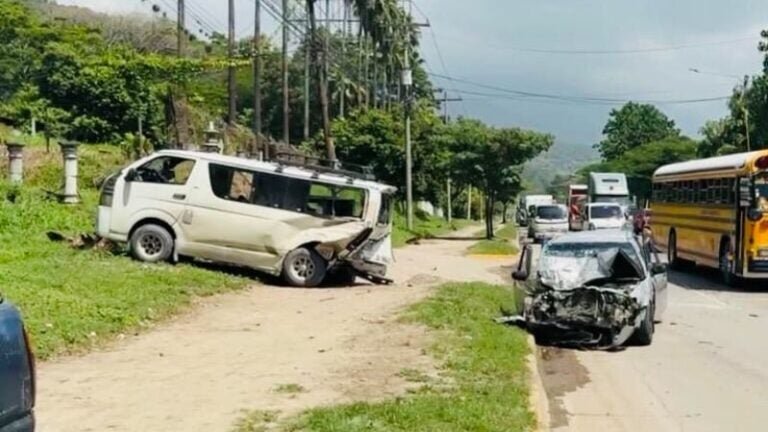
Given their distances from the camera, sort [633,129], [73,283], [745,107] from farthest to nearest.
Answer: [633,129] < [745,107] < [73,283]

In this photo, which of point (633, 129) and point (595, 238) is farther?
point (633, 129)

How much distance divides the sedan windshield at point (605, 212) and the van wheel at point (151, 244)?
2783cm

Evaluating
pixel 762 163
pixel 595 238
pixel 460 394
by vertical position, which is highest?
pixel 762 163

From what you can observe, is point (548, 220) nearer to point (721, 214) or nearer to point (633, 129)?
point (721, 214)

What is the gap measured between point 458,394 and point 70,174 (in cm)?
1694

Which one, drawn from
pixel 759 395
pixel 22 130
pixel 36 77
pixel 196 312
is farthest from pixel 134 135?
pixel 759 395

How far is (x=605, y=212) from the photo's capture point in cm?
4625

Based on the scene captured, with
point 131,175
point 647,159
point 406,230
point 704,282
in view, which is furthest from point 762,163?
point 647,159

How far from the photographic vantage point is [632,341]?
1573 centimetres

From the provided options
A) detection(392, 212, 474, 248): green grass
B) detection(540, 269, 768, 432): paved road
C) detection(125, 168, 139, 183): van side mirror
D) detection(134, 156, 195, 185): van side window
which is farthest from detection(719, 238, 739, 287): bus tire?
detection(392, 212, 474, 248): green grass

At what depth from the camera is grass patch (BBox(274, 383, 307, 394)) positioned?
1004 centimetres

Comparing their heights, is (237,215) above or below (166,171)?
below

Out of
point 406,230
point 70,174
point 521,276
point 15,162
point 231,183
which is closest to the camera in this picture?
point 521,276

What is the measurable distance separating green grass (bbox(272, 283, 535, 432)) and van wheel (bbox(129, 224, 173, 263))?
19.2 feet
